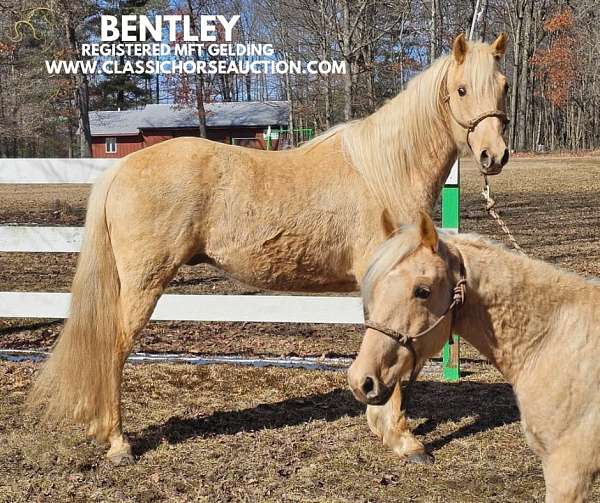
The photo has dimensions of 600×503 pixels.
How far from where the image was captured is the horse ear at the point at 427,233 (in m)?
2.49

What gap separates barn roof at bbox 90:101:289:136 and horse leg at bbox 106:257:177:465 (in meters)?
40.7

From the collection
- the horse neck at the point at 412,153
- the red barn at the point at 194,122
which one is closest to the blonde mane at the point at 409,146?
the horse neck at the point at 412,153

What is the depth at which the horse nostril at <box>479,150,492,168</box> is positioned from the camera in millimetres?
4105

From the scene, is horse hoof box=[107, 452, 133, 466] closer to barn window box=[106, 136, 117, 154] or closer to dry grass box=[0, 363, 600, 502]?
dry grass box=[0, 363, 600, 502]

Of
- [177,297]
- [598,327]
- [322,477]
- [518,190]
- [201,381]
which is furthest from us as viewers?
[518,190]

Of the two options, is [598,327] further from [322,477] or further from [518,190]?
[518,190]

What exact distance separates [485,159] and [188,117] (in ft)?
146

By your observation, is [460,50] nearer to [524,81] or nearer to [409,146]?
[409,146]

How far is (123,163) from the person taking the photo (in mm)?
4516

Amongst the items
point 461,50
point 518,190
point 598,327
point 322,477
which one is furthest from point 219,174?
point 518,190

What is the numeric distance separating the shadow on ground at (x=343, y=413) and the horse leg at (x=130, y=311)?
0.20 metres

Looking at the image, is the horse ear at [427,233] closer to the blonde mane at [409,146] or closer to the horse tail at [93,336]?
the blonde mane at [409,146]

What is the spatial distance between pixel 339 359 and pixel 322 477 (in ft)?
7.66

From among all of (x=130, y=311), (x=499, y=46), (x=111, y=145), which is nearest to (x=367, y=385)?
(x=130, y=311)
